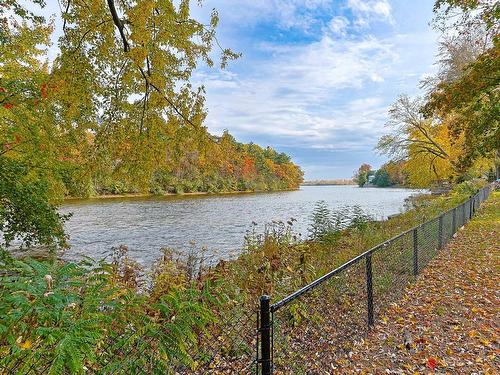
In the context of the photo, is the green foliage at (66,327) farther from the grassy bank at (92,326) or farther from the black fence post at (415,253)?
the black fence post at (415,253)

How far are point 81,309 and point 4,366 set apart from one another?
0.46 m

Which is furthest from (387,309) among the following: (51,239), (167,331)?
(51,239)

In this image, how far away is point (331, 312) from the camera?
13.5 feet

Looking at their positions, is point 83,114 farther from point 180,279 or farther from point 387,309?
point 387,309

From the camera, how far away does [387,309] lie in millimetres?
5090

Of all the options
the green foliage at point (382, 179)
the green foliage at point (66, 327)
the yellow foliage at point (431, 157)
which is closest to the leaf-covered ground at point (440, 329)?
the green foliage at point (66, 327)

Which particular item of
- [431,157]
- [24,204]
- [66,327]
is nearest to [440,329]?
[66,327]

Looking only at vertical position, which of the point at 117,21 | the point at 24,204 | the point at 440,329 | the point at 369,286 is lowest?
the point at 440,329

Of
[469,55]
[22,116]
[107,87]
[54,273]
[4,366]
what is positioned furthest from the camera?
[469,55]

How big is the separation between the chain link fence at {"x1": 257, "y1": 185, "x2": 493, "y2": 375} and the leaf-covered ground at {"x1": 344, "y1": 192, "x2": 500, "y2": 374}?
0.57 feet

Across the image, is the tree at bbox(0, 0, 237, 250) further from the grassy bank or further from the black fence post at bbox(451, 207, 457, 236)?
the black fence post at bbox(451, 207, 457, 236)

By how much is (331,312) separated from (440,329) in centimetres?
158

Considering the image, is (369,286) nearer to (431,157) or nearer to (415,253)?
(415,253)

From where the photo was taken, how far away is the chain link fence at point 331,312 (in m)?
3.18
